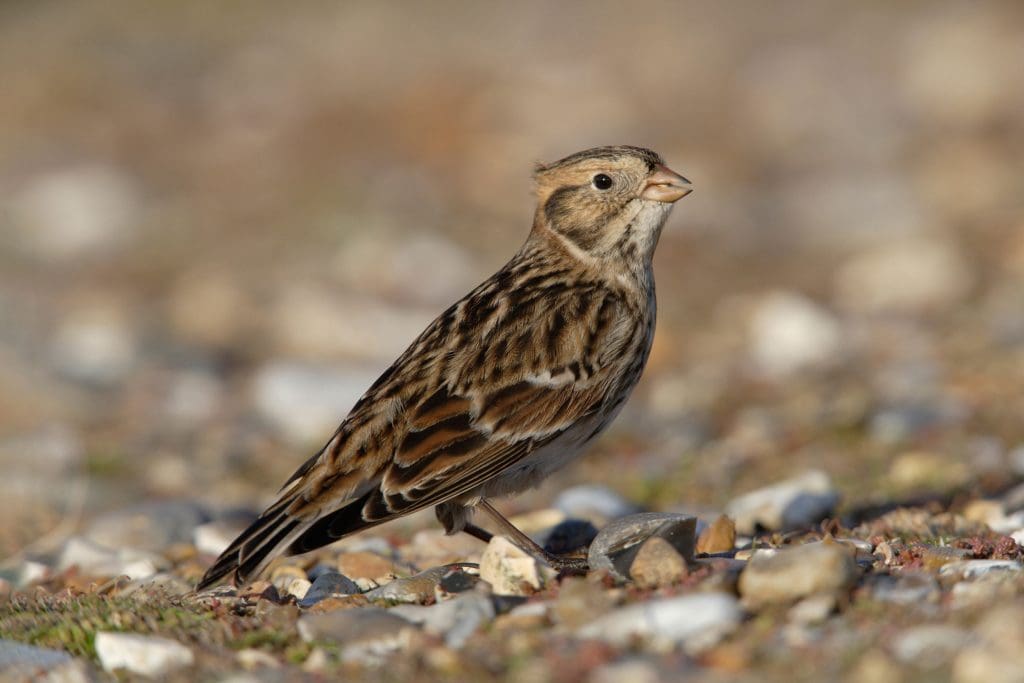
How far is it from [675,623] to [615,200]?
115 inches

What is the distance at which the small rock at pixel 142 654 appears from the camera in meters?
4.32

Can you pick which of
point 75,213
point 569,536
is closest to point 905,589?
point 569,536

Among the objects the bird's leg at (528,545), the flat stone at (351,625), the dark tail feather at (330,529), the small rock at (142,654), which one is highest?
the dark tail feather at (330,529)

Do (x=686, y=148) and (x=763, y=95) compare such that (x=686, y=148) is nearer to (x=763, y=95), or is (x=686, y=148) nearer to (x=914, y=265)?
(x=763, y=95)

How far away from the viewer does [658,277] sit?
535 inches

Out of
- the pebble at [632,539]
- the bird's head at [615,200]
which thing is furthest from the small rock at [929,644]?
the bird's head at [615,200]

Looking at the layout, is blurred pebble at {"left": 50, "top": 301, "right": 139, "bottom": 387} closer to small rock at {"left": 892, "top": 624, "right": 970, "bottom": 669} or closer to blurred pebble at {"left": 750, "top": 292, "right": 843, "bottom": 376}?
blurred pebble at {"left": 750, "top": 292, "right": 843, "bottom": 376}

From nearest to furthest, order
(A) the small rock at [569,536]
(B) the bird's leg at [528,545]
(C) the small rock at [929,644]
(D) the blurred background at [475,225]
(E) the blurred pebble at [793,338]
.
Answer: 1. (C) the small rock at [929,644]
2. (B) the bird's leg at [528,545]
3. (A) the small rock at [569,536]
4. (D) the blurred background at [475,225]
5. (E) the blurred pebble at [793,338]

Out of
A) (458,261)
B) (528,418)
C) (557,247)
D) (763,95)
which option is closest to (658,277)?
(458,261)

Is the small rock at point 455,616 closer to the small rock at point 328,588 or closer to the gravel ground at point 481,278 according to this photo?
the gravel ground at point 481,278

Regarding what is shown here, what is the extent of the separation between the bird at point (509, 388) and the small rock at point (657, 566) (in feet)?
2.69

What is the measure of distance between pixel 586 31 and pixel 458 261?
28.7ft

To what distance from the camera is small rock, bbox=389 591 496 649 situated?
4.30m

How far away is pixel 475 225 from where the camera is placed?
14484 millimetres
